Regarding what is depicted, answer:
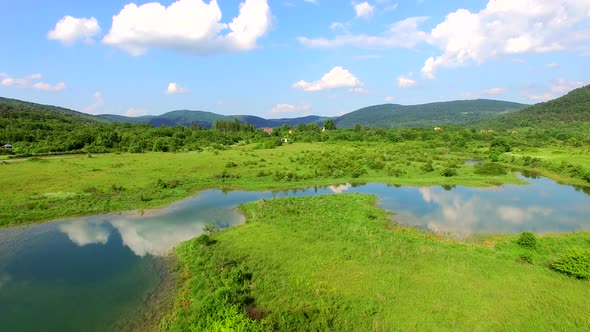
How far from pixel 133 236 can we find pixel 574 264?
29.1 metres

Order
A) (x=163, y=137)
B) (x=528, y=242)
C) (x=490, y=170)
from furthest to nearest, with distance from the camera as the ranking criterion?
(x=163, y=137), (x=490, y=170), (x=528, y=242)

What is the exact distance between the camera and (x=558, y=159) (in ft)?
216

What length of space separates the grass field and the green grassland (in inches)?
671

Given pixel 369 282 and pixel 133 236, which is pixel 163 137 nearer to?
pixel 133 236

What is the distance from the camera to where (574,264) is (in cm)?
1758

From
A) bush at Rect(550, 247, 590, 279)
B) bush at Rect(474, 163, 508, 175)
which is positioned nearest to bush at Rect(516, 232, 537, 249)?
bush at Rect(550, 247, 590, 279)

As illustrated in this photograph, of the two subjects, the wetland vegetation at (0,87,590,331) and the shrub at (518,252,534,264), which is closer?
the wetland vegetation at (0,87,590,331)

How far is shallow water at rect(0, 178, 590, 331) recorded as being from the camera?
1548 centimetres

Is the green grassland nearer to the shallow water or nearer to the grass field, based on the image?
the shallow water

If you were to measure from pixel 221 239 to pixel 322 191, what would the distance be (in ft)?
67.6

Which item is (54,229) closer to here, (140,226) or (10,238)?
(10,238)

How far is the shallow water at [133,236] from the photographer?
1548 cm

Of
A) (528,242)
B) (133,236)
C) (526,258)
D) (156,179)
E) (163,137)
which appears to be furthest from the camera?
(163,137)

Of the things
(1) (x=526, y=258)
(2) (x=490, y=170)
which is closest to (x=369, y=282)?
(1) (x=526, y=258)
